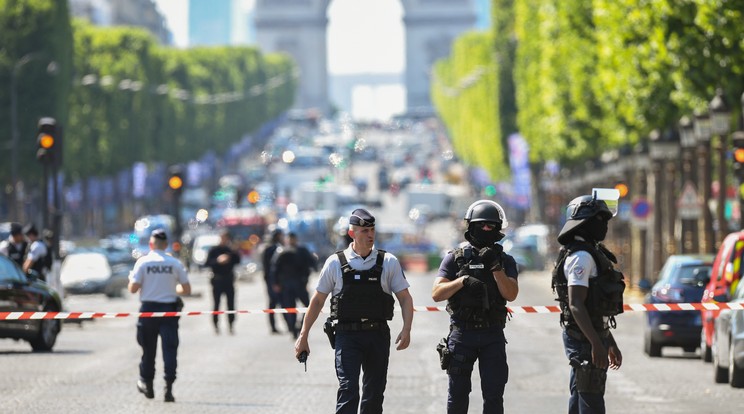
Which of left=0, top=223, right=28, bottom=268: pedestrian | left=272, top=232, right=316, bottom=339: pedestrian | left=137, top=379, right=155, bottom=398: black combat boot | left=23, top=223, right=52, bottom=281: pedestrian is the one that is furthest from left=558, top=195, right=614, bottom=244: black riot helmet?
left=0, top=223, right=28, bottom=268: pedestrian

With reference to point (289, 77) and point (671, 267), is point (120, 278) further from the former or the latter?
point (289, 77)

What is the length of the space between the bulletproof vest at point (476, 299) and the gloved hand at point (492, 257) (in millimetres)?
31

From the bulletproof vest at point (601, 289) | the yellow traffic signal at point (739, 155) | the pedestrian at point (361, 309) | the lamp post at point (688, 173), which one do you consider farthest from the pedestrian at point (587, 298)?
the lamp post at point (688, 173)

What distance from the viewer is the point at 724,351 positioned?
20.1 m

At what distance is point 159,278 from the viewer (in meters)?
18.2

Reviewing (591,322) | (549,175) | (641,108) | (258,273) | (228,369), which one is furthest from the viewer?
(549,175)

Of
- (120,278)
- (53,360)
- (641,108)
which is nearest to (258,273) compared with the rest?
(120,278)

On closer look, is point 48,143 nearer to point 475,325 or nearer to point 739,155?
point 739,155

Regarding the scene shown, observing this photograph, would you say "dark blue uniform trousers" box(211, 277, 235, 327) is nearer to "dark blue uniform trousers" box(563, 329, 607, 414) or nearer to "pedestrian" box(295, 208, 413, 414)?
"pedestrian" box(295, 208, 413, 414)

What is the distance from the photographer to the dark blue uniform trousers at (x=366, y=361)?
42.3ft

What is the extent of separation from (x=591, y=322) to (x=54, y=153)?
900 inches

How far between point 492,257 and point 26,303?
43.3 ft

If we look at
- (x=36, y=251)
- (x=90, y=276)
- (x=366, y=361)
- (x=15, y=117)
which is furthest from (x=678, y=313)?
(x=15, y=117)

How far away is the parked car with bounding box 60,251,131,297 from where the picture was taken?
49938mm
